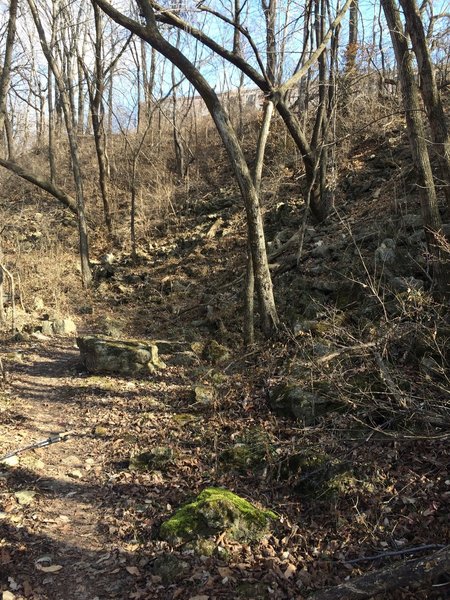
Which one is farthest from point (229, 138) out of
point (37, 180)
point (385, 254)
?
point (37, 180)

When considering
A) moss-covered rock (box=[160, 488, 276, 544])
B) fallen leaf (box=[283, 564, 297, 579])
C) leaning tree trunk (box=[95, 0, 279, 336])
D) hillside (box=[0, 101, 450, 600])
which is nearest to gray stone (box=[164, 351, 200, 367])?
hillside (box=[0, 101, 450, 600])

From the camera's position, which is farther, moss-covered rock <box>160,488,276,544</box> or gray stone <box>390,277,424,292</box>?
gray stone <box>390,277,424,292</box>

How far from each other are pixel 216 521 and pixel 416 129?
18.3ft

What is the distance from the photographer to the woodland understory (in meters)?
3.80

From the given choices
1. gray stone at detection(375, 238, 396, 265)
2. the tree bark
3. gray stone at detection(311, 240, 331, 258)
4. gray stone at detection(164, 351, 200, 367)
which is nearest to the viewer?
gray stone at detection(375, 238, 396, 265)

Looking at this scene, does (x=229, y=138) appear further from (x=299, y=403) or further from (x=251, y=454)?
(x=251, y=454)

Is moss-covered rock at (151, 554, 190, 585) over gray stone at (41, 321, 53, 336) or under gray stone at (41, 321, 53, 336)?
under

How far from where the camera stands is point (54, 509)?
4.48 metres

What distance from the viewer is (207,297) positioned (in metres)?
11.8

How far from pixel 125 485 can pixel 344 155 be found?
11.4 metres

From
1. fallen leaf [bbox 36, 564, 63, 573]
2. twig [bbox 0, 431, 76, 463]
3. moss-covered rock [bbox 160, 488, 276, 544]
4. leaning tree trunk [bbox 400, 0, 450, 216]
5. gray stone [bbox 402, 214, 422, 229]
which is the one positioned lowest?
fallen leaf [bbox 36, 564, 63, 573]

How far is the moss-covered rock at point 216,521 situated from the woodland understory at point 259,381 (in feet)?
0.20

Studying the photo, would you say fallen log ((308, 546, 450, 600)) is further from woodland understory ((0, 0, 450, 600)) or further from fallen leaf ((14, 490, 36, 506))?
fallen leaf ((14, 490, 36, 506))

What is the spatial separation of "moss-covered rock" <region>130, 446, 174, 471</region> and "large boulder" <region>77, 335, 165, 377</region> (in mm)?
2812
